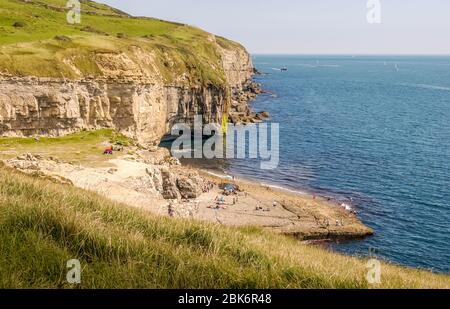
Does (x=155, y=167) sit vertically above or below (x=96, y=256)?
below

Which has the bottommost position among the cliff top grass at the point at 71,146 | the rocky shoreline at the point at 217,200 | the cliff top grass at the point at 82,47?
the rocky shoreline at the point at 217,200

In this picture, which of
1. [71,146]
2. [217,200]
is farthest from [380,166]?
[71,146]

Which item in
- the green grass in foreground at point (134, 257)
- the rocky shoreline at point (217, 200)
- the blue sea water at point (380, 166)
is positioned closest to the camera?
the green grass in foreground at point (134, 257)

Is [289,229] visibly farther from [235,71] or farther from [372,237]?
[235,71]

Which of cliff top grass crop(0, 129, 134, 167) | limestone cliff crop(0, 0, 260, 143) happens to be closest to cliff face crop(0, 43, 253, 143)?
limestone cliff crop(0, 0, 260, 143)

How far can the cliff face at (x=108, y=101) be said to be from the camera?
48.3m

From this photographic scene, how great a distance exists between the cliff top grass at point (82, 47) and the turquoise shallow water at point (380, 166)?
19.4 m

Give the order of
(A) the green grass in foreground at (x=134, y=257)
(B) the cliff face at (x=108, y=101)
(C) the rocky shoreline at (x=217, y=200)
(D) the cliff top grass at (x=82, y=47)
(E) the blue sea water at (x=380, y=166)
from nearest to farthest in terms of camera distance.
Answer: (A) the green grass in foreground at (x=134, y=257), (C) the rocky shoreline at (x=217, y=200), (E) the blue sea water at (x=380, y=166), (B) the cliff face at (x=108, y=101), (D) the cliff top grass at (x=82, y=47)

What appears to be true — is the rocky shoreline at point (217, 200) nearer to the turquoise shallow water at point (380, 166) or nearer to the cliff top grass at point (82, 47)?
the turquoise shallow water at point (380, 166)

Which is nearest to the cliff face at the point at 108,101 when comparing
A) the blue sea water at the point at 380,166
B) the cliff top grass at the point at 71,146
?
the cliff top grass at the point at 71,146

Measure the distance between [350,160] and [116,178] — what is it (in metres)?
43.3

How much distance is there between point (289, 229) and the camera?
43.5m
